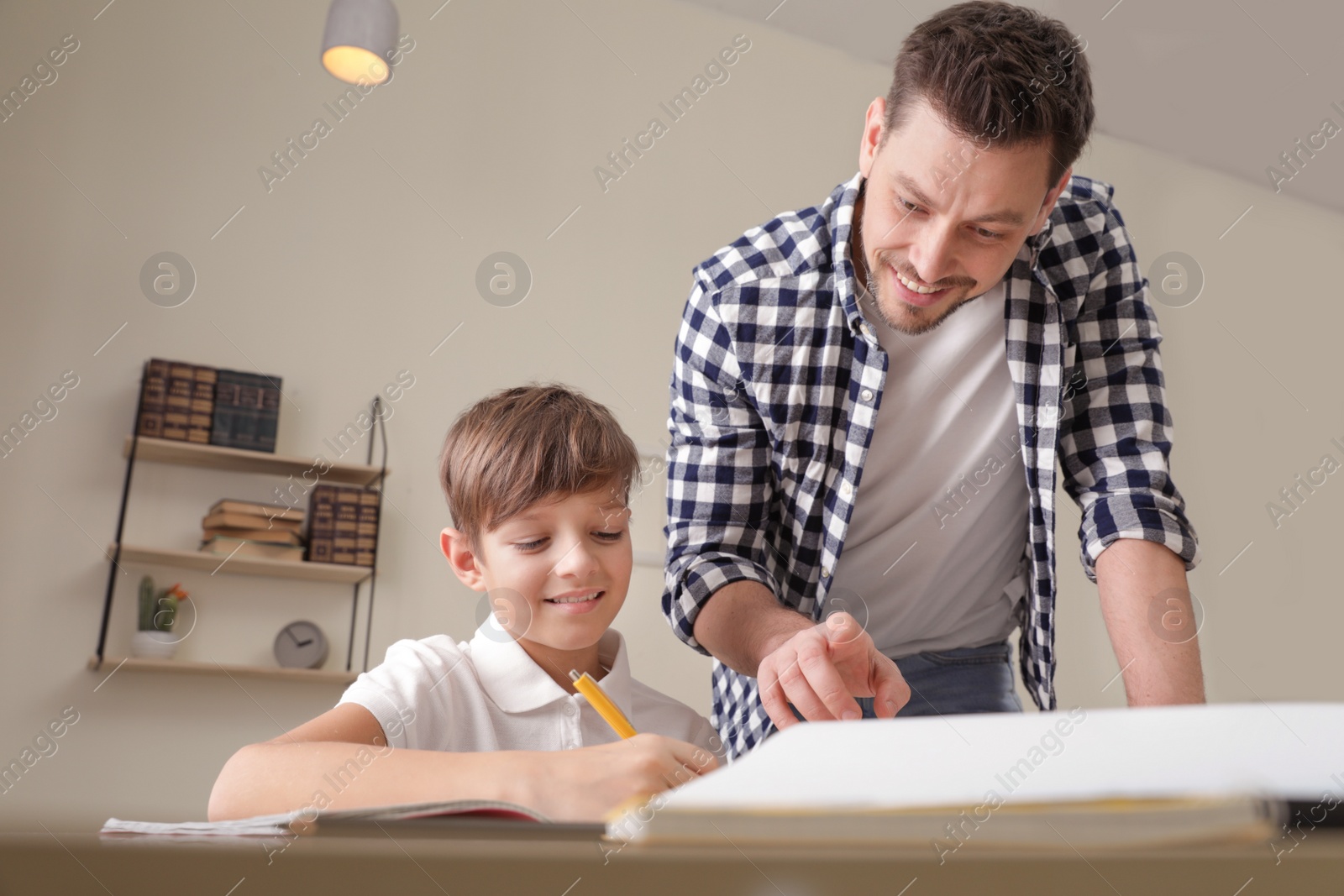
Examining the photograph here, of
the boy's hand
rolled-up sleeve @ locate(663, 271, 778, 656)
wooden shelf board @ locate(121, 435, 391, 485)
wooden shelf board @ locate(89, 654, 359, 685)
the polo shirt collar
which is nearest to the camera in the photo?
the boy's hand

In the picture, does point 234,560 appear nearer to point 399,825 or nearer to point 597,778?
point 597,778

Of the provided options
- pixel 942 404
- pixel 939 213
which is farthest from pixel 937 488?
pixel 939 213

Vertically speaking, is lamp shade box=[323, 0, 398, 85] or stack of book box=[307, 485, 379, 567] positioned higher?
lamp shade box=[323, 0, 398, 85]

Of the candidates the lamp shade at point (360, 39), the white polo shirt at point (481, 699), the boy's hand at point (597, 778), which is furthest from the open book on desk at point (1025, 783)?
the lamp shade at point (360, 39)

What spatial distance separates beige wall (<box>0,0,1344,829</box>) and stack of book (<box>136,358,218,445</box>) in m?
0.12

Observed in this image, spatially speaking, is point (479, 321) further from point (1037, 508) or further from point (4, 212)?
point (1037, 508)

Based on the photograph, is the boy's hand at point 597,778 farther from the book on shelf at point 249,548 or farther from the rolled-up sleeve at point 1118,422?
the book on shelf at point 249,548

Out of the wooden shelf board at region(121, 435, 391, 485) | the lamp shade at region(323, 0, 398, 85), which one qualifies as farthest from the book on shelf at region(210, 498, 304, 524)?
the lamp shade at region(323, 0, 398, 85)

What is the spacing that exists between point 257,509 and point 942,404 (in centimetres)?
211

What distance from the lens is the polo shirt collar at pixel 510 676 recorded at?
103cm

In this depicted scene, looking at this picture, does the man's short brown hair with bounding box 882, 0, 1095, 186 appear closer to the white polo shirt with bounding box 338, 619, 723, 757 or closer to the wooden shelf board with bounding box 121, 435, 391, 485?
the white polo shirt with bounding box 338, 619, 723, 757

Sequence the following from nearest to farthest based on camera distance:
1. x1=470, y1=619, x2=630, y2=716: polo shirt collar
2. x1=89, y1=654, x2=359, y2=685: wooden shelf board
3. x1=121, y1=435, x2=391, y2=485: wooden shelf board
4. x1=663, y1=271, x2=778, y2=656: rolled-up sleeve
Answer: x1=470, y1=619, x2=630, y2=716: polo shirt collar < x1=663, y1=271, x2=778, y2=656: rolled-up sleeve < x1=89, y1=654, x2=359, y2=685: wooden shelf board < x1=121, y1=435, x2=391, y2=485: wooden shelf board

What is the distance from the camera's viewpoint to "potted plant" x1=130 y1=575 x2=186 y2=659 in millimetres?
2670

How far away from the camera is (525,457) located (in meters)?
1.11
